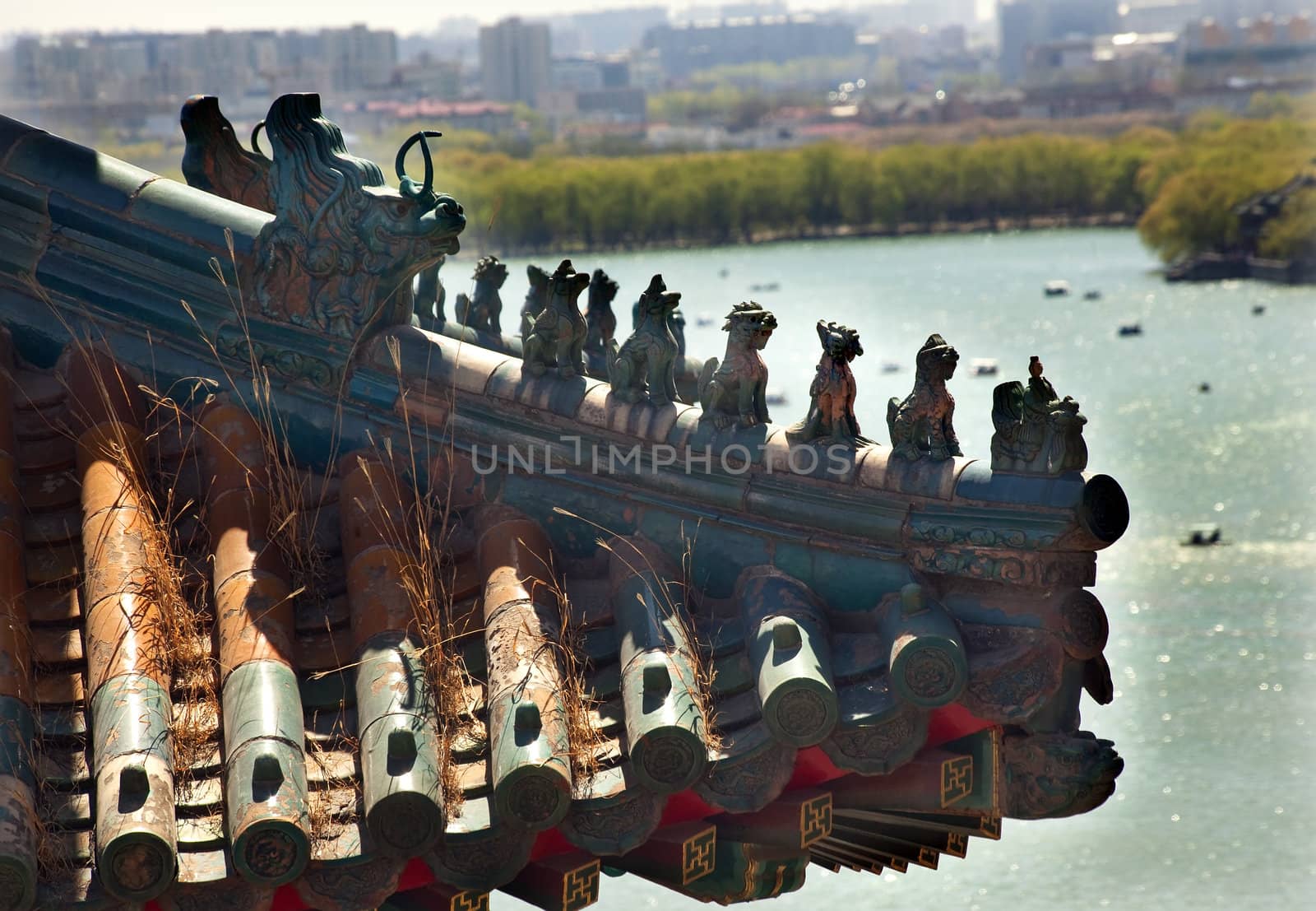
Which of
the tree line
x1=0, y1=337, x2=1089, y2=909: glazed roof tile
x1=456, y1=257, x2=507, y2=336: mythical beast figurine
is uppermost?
x1=456, y1=257, x2=507, y2=336: mythical beast figurine

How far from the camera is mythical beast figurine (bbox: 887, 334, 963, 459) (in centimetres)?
738

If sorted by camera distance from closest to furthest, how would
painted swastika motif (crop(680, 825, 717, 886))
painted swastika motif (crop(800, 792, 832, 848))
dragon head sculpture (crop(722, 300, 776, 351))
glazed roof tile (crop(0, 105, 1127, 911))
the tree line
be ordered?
glazed roof tile (crop(0, 105, 1127, 911)) → painted swastika motif (crop(680, 825, 717, 886)) → painted swastika motif (crop(800, 792, 832, 848)) → dragon head sculpture (crop(722, 300, 776, 351)) → the tree line

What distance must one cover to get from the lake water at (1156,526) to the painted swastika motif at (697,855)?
10143 millimetres

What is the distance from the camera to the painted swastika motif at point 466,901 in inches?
270

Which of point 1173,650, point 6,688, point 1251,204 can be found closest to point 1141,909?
point 1173,650

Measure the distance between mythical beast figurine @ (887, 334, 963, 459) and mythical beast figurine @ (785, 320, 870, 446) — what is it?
209 mm

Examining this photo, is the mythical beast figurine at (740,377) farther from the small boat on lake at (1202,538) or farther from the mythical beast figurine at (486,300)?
the small boat on lake at (1202,538)

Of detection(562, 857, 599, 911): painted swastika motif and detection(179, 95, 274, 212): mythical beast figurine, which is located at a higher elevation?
detection(179, 95, 274, 212): mythical beast figurine

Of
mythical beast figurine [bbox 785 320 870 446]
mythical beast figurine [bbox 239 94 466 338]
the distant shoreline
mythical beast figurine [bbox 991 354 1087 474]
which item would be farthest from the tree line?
mythical beast figurine [bbox 991 354 1087 474]

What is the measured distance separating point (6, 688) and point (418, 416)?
2.36 meters

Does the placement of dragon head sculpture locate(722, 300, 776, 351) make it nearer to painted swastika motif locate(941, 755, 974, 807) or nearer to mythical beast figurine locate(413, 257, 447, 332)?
painted swastika motif locate(941, 755, 974, 807)

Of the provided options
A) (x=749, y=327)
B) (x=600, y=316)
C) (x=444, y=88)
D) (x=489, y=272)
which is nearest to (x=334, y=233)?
(x=749, y=327)

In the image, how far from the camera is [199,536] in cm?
793

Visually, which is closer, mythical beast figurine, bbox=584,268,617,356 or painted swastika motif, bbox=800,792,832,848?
painted swastika motif, bbox=800,792,832,848
